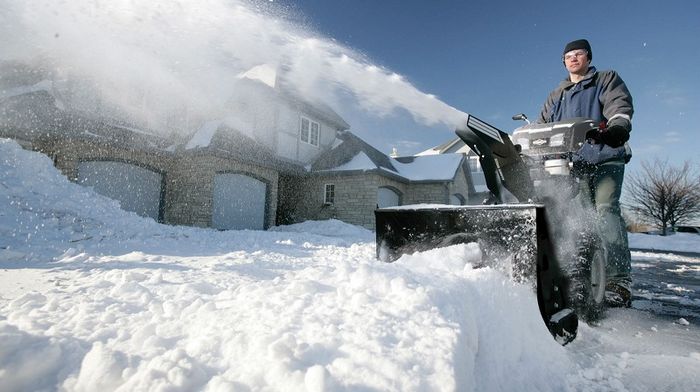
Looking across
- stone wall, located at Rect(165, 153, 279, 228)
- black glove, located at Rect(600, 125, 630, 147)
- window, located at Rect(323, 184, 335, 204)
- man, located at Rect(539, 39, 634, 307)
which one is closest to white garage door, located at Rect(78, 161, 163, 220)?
stone wall, located at Rect(165, 153, 279, 228)

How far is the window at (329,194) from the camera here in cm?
1357

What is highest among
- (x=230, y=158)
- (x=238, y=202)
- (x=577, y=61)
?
(x=230, y=158)

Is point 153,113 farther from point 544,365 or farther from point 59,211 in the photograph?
point 544,365

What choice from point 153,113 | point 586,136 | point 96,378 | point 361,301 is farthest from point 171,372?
point 153,113

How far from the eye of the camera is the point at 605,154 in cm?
267

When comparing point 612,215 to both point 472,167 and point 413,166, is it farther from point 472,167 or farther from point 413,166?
point 472,167

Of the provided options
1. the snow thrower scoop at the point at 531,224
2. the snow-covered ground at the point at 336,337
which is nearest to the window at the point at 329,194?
the snow thrower scoop at the point at 531,224

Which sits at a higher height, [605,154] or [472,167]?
[472,167]

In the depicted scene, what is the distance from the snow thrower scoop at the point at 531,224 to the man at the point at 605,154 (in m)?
0.23

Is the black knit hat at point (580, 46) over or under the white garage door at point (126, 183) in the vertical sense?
over

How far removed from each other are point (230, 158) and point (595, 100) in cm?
964

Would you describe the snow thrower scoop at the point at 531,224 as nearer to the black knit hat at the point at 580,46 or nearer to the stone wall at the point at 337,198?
the black knit hat at the point at 580,46

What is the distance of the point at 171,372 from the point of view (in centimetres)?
102

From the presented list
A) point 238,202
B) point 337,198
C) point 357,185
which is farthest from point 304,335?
point 337,198
